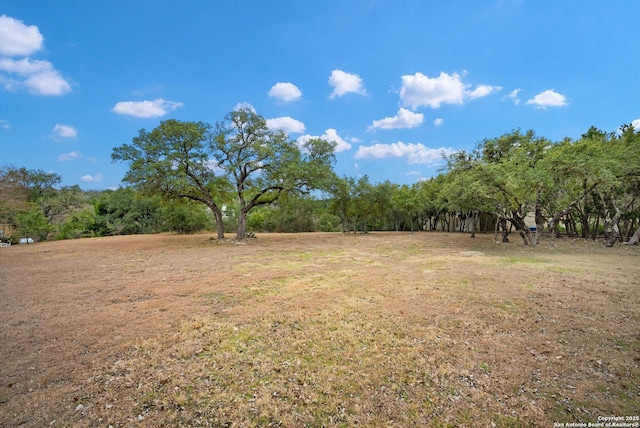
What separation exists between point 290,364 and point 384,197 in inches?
796

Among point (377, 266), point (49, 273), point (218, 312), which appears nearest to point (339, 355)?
point (218, 312)

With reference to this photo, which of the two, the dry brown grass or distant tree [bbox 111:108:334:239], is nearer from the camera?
the dry brown grass

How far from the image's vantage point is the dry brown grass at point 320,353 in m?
2.16

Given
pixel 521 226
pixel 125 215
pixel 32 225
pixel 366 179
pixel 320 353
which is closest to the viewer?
pixel 320 353

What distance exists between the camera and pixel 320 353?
298cm

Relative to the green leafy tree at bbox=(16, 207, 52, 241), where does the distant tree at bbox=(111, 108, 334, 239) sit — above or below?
above

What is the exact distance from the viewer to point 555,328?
361cm

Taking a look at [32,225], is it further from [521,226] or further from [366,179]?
[521,226]

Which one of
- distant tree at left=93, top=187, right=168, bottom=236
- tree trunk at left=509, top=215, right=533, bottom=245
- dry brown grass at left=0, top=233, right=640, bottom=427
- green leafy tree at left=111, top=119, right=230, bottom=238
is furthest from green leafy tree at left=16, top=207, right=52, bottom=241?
tree trunk at left=509, top=215, right=533, bottom=245

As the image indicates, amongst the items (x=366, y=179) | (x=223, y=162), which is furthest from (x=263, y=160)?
(x=366, y=179)

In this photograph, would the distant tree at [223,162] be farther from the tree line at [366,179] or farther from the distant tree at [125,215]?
the distant tree at [125,215]

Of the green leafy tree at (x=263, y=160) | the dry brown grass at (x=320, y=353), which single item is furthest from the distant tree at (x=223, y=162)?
the dry brown grass at (x=320, y=353)

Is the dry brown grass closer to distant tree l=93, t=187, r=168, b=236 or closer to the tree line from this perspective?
the tree line

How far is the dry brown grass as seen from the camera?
2.16 m
